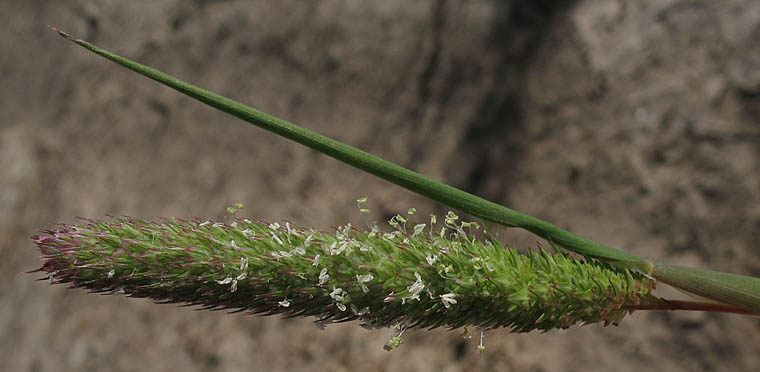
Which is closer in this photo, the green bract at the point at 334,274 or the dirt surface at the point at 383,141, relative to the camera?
the green bract at the point at 334,274

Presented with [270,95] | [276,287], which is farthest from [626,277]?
[270,95]

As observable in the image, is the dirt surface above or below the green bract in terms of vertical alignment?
above

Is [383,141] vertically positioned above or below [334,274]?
above

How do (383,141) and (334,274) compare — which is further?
(383,141)

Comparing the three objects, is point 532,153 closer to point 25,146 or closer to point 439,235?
point 439,235

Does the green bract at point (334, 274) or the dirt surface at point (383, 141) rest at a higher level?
the dirt surface at point (383, 141)
